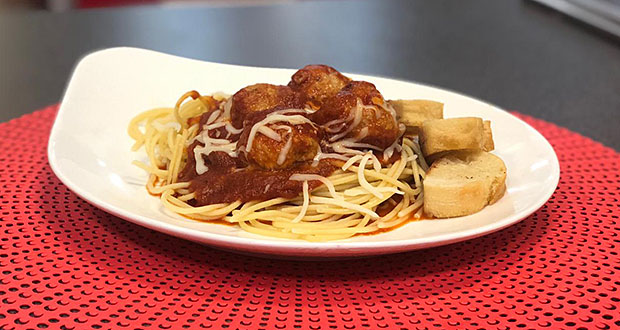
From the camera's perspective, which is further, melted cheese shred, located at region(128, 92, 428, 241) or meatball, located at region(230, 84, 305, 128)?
meatball, located at region(230, 84, 305, 128)

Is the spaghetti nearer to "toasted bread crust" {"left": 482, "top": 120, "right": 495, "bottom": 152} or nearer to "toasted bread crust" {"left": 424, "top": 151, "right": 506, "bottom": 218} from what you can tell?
"toasted bread crust" {"left": 424, "top": 151, "right": 506, "bottom": 218}

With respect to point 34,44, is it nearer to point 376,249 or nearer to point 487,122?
point 487,122

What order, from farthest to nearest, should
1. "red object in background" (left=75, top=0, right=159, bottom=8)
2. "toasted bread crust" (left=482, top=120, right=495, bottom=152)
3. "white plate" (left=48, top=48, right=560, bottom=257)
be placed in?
1. "red object in background" (left=75, top=0, right=159, bottom=8)
2. "toasted bread crust" (left=482, top=120, right=495, bottom=152)
3. "white plate" (left=48, top=48, right=560, bottom=257)

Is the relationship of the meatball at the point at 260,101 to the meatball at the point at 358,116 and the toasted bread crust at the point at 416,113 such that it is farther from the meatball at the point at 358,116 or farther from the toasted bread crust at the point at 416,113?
the toasted bread crust at the point at 416,113

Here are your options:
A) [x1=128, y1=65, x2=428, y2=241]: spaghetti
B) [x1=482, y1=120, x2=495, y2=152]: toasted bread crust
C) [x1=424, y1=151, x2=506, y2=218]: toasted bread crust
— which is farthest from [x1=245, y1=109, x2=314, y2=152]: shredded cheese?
[x1=482, y1=120, x2=495, y2=152]: toasted bread crust

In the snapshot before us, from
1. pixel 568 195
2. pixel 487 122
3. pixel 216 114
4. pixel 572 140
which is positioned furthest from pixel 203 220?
pixel 572 140

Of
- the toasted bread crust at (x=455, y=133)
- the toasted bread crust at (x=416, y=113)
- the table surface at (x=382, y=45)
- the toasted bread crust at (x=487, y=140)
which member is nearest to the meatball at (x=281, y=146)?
the toasted bread crust at (x=455, y=133)

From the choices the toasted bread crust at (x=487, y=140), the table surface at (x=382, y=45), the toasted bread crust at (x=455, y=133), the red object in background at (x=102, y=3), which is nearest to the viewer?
the toasted bread crust at (x=455, y=133)
